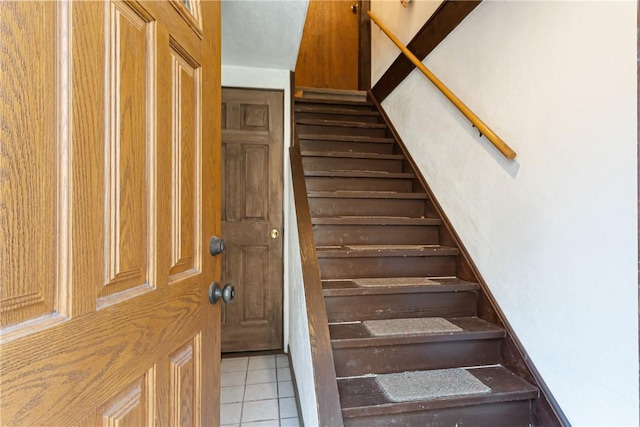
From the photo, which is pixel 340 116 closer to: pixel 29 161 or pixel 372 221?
pixel 372 221

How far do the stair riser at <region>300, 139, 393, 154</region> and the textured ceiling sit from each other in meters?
0.63

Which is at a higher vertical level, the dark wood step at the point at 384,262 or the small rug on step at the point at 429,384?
the dark wood step at the point at 384,262

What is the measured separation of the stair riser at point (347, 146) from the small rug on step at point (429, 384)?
182cm

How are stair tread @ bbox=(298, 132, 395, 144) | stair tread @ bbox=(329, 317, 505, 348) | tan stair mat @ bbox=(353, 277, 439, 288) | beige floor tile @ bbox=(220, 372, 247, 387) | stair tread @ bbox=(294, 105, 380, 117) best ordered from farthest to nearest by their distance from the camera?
1. stair tread @ bbox=(294, 105, 380, 117)
2. stair tread @ bbox=(298, 132, 395, 144)
3. beige floor tile @ bbox=(220, 372, 247, 387)
4. tan stair mat @ bbox=(353, 277, 439, 288)
5. stair tread @ bbox=(329, 317, 505, 348)

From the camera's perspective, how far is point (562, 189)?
120cm

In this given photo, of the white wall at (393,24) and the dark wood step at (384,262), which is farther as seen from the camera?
the white wall at (393,24)

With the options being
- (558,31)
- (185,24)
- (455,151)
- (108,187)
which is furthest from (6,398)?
(455,151)

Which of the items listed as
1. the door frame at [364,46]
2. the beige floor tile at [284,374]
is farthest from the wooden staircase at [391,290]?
the door frame at [364,46]

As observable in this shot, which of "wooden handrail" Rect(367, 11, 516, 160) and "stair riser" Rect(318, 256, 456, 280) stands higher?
"wooden handrail" Rect(367, 11, 516, 160)

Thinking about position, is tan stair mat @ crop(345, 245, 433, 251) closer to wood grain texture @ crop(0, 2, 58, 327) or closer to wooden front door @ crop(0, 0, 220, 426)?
wooden front door @ crop(0, 0, 220, 426)

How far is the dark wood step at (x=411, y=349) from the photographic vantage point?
4.59ft

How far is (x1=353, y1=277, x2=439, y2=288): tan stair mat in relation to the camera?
1.69m

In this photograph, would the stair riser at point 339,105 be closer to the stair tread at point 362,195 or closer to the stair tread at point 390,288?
the stair tread at point 362,195

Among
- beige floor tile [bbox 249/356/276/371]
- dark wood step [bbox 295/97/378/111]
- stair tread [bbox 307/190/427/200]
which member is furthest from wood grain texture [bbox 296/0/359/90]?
beige floor tile [bbox 249/356/276/371]
